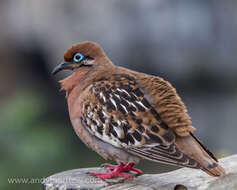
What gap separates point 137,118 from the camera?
15.0ft

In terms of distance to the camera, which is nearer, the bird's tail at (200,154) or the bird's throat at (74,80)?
the bird's tail at (200,154)

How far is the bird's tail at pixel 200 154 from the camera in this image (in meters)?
4.01

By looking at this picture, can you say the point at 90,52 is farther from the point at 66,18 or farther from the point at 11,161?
the point at 66,18

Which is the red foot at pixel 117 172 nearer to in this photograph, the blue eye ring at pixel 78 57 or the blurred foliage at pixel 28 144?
the blue eye ring at pixel 78 57

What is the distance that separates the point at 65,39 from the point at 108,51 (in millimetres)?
959

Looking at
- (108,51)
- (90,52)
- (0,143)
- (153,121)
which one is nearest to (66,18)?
(108,51)

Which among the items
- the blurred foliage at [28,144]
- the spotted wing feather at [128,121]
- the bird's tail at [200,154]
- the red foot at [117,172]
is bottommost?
the blurred foliage at [28,144]

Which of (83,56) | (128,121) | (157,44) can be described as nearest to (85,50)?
(83,56)

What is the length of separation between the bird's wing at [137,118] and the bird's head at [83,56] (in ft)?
1.64

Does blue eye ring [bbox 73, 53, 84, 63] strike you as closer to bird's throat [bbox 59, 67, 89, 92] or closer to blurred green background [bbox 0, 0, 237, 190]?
bird's throat [bbox 59, 67, 89, 92]

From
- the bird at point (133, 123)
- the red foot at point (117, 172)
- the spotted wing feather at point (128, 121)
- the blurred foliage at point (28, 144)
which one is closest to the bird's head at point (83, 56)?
the bird at point (133, 123)

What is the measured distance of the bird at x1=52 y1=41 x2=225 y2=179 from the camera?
4359 mm

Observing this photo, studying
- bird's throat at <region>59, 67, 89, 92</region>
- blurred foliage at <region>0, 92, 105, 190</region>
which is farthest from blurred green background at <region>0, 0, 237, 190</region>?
bird's throat at <region>59, 67, 89, 92</region>

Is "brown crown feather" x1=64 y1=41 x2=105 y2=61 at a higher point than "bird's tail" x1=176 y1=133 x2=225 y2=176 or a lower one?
higher
